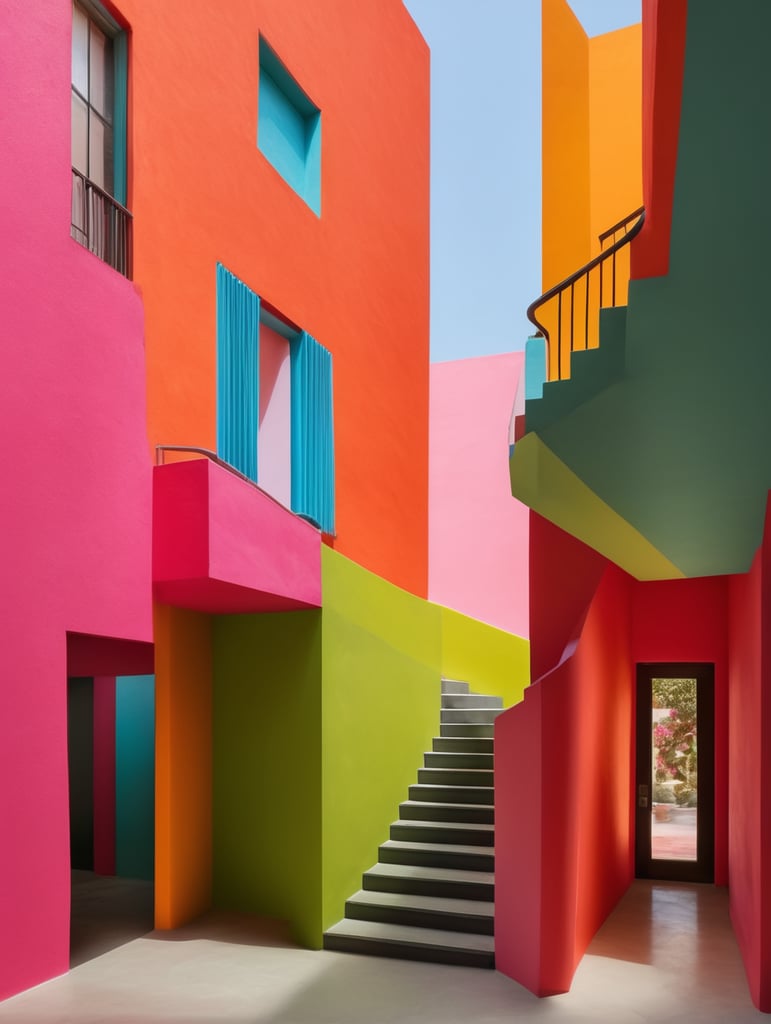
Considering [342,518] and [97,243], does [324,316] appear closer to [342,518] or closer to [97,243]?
[342,518]

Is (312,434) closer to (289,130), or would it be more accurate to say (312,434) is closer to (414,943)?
(289,130)

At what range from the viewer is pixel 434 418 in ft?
54.0

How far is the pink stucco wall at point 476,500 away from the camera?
1527cm

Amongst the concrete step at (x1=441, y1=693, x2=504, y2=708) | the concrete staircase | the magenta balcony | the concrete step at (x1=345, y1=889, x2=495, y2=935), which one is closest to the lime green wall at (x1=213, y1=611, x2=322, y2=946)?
the concrete step at (x1=345, y1=889, x2=495, y2=935)

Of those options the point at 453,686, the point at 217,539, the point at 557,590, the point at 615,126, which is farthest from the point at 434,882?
the point at 615,126

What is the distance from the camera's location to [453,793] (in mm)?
9133

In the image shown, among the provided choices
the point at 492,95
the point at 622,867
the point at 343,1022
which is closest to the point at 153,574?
the point at 343,1022

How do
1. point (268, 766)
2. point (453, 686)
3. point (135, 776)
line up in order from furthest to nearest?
point (453, 686) → point (135, 776) → point (268, 766)

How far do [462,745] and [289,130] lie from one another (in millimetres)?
6538

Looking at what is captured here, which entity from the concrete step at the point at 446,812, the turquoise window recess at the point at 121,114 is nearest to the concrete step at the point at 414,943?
the concrete step at the point at 446,812

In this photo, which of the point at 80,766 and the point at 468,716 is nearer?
the point at 468,716

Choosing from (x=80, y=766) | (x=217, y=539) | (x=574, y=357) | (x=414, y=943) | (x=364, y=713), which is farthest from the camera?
(x=80, y=766)

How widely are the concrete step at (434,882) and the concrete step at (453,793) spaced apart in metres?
0.92

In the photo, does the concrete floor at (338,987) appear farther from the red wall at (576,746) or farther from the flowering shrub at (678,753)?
the flowering shrub at (678,753)
